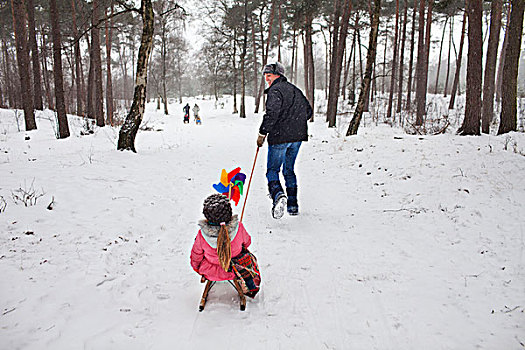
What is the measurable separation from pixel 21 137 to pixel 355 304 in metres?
13.6

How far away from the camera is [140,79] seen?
7953mm

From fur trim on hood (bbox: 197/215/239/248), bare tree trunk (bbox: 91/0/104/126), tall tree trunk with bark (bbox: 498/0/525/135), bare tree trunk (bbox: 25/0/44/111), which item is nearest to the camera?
fur trim on hood (bbox: 197/215/239/248)

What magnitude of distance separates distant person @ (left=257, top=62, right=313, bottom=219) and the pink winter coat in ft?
6.06

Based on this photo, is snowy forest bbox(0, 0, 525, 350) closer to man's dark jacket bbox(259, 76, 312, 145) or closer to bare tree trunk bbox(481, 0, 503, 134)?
man's dark jacket bbox(259, 76, 312, 145)

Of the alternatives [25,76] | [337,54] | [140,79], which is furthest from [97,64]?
[337,54]

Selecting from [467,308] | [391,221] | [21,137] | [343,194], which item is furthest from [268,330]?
[21,137]

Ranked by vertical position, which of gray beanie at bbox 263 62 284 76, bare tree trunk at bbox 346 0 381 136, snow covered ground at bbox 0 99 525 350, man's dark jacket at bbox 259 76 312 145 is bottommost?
snow covered ground at bbox 0 99 525 350

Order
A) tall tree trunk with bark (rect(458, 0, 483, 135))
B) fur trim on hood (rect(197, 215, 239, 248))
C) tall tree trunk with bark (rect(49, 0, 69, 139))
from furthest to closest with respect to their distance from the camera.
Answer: tall tree trunk with bark (rect(49, 0, 69, 139))
tall tree trunk with bark (rect(458, 0, 483, 135))
fur trim on hood (rect(197, 215, 239, 248))

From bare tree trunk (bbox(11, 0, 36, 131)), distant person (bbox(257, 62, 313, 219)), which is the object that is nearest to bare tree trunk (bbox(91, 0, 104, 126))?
bare tree trunk (bbox(11, 0, 36, 131))

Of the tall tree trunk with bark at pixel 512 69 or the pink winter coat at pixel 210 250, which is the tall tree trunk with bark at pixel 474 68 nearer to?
the tall tree trunk with bark at pixel 512 69

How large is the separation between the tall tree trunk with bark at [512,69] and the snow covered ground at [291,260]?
131 centimetres

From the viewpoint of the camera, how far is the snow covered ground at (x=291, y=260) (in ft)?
7.90

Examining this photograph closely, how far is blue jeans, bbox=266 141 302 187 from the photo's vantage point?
4.65m

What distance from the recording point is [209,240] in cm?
265
